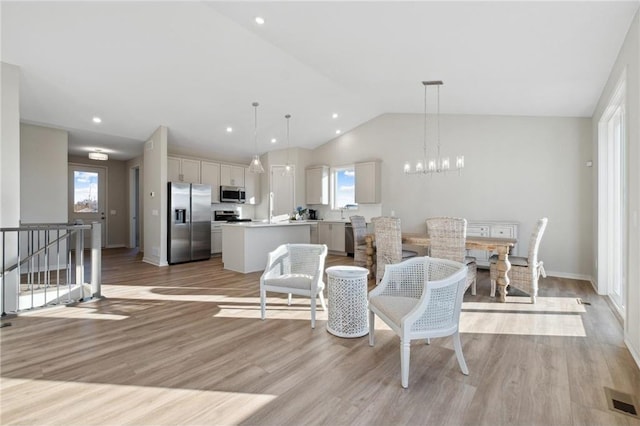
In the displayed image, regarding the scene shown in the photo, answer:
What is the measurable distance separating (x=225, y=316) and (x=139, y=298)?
55.7 inches

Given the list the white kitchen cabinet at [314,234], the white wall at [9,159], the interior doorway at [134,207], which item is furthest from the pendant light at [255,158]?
the interior doorway at [134,207]

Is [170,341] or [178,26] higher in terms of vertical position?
[178,26]

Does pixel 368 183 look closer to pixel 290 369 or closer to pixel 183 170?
pixel 183 170

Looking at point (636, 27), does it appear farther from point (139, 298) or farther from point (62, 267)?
point (62, 267)

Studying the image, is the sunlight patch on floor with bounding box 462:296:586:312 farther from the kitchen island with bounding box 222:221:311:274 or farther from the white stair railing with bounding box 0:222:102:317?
the white stair railing with bounding box 0:222:102:317

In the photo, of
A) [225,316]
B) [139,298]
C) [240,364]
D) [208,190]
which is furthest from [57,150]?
[240,364]

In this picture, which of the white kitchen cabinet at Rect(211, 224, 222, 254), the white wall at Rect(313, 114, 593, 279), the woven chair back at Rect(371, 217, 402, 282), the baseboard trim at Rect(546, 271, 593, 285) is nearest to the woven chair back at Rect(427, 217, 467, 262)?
the woven chair back at Rect(371, 217, 402, 282)

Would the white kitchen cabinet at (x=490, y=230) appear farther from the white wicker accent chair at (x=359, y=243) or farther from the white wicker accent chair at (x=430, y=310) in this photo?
the white wicker accent chair at (x=430, y=310)

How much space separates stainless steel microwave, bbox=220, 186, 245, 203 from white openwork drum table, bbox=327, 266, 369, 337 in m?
5.73

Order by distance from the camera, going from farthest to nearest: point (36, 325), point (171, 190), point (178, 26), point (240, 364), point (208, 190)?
point (208, 190) → point (171, 190) → point (178, 26) → point (36, 325) → point (240, 364)

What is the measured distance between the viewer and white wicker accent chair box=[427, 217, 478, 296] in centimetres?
384

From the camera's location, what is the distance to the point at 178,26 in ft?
12.2

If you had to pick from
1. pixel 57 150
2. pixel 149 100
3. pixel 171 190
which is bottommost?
pixel 171 190

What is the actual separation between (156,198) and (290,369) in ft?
17.5
